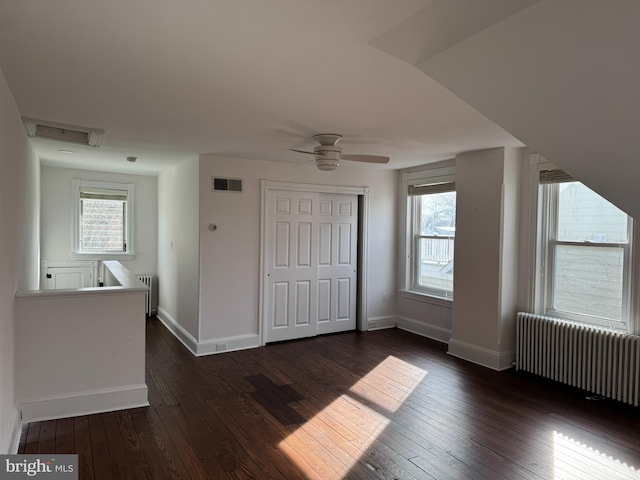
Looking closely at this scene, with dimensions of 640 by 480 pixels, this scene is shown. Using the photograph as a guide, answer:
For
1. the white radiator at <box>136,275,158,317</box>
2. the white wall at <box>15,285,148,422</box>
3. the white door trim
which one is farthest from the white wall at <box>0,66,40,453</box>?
the white radiator at <box>136,275,158,317</box>

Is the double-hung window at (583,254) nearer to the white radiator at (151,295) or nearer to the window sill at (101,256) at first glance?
the white radiator at (151,295)

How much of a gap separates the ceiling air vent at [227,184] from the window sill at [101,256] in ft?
9.42

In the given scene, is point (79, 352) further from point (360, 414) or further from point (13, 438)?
point (360, 414)

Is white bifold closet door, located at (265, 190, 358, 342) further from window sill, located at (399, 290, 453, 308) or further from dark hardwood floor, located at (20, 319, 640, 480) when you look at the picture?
dark hardwood floor, located at (20, 319, 640, 480)

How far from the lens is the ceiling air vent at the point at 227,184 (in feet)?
16.4

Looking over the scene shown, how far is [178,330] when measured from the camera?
18.5ft

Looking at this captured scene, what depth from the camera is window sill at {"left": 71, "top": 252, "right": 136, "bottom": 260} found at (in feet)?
21.5

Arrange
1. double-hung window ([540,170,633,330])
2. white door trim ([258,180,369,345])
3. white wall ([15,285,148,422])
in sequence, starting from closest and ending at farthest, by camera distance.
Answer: white wall ([15,285,148,422]) → double-hung window ([540,170,633,330]) → white door trim ([258,180,369,345])

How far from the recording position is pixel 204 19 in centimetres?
176

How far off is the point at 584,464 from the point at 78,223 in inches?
276

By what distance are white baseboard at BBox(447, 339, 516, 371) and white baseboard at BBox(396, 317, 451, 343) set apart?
0.52 m

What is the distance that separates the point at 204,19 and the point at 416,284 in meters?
5.06

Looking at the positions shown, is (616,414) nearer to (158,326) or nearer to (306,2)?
(306,2)

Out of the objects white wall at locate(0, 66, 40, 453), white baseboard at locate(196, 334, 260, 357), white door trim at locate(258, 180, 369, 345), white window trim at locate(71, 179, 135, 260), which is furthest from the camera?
white window trim at locate(71, 179, 135, 260)
